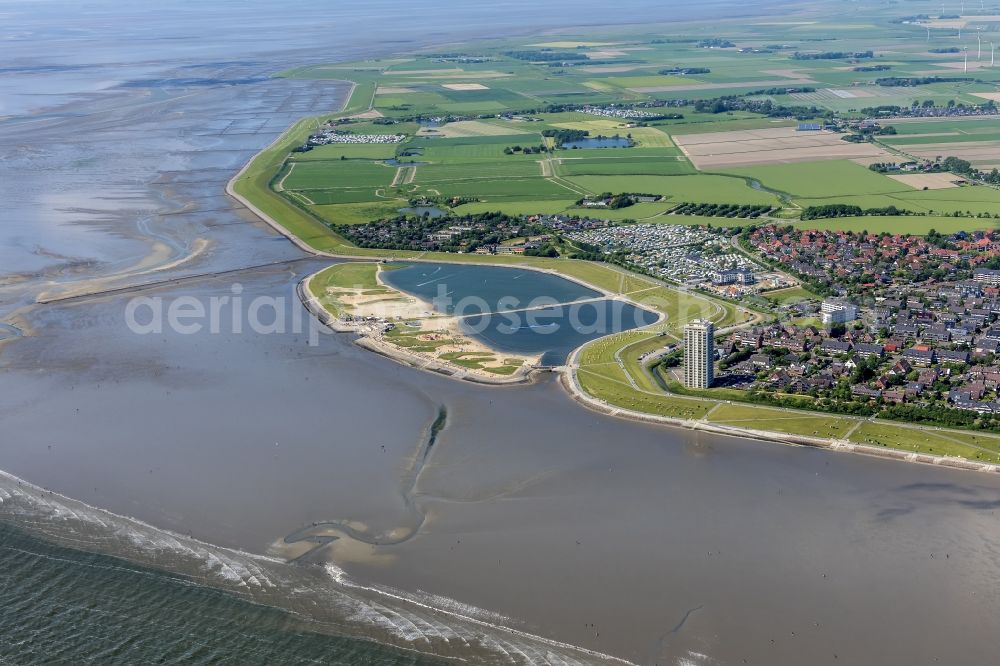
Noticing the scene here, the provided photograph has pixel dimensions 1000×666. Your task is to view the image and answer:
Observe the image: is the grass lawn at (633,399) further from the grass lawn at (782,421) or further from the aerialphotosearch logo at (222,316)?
the aerialphotosearch logo at (222,316)

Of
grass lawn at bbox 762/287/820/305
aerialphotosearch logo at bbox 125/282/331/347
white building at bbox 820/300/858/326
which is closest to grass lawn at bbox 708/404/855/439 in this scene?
white building at bbox 820/300/858/326

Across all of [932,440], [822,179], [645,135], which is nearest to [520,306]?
[932,440]

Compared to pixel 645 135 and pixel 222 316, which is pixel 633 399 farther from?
→ pixel 645 135

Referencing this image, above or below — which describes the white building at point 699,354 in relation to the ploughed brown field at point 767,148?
below

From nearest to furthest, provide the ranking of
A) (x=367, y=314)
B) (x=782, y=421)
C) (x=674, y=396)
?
(x=782, y=421) < (x=674, y=396) < (x=367, y=314)

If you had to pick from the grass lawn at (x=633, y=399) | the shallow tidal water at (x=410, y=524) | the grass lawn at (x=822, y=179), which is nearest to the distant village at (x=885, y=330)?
the grass lawn at (x=633, y=399)

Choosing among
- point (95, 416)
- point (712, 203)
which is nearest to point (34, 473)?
point (95, 416)

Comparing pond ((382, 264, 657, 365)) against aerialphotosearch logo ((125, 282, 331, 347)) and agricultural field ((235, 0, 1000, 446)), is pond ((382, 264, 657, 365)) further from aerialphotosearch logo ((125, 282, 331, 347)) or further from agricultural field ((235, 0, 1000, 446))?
aerialphotosearch logo ((125, 282, 331, 347))
